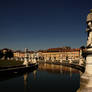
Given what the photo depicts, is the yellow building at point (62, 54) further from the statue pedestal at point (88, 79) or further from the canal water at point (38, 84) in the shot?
the statue pedestal at point (88, 79)

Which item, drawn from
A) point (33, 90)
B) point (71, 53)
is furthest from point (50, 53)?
point (33, 90)

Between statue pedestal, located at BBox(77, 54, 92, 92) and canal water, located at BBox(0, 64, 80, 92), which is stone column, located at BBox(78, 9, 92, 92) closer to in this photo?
statue pedestal, located at BBox(77, 54, 92, 92)

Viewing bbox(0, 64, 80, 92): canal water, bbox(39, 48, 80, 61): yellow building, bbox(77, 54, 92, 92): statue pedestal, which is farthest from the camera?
bbox(39, 48, 80, 61): yellow building

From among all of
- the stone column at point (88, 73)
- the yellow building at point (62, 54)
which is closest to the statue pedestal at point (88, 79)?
the stone column at point (88, 73)

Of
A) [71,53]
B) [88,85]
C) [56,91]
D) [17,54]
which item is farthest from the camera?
[17,54]

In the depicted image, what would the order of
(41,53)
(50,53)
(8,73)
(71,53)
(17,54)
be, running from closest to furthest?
(8,73), (71,53), (50,53), (41,53), (17,54)

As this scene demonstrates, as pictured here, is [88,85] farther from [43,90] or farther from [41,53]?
[41,53]

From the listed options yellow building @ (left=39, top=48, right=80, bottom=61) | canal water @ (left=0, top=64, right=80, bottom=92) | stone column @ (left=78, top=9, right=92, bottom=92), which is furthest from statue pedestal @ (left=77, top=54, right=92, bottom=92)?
yellow building @ (left=39, top=48, right=80, bottom=61)

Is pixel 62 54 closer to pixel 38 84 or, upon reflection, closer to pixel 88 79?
pixel 38 84

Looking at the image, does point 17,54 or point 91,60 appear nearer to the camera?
point 91,60

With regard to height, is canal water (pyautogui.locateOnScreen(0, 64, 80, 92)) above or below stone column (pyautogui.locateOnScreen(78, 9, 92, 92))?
below

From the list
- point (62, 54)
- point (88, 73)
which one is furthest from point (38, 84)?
point (62, 54)

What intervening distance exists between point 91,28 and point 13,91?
9282mm

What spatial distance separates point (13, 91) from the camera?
39.9 ft
